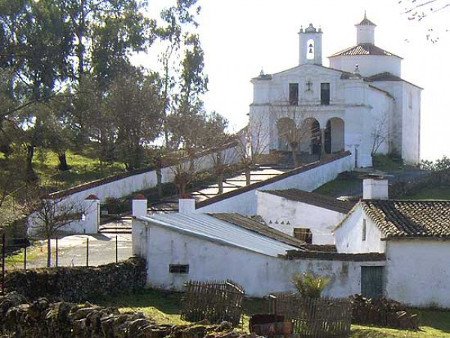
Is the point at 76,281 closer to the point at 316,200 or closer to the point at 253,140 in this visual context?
the point at 316,200

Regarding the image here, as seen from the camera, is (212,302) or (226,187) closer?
(212,302)

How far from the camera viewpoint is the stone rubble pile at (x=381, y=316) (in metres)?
25.0

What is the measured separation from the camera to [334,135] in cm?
6756

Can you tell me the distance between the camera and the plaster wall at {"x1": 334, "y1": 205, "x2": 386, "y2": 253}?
32.1m

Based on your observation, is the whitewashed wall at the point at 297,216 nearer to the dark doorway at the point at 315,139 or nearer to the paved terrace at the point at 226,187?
the paved terrace at the point at 226,187

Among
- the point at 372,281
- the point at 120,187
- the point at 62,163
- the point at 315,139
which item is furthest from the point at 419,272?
the point at 315,139

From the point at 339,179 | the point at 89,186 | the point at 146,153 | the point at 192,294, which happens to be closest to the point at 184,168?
the point at 146,153

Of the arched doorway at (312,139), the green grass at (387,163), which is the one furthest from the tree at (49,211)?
the green grass at (387,163)

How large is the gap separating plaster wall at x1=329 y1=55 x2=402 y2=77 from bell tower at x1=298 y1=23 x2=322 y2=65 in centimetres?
459

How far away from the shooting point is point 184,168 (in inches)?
2080

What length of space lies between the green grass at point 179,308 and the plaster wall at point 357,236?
2.98 m

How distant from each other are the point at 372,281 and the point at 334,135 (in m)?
37.7

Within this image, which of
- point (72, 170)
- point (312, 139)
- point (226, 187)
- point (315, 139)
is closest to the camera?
point (226, 187)

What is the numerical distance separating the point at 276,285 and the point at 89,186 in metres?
19.6
